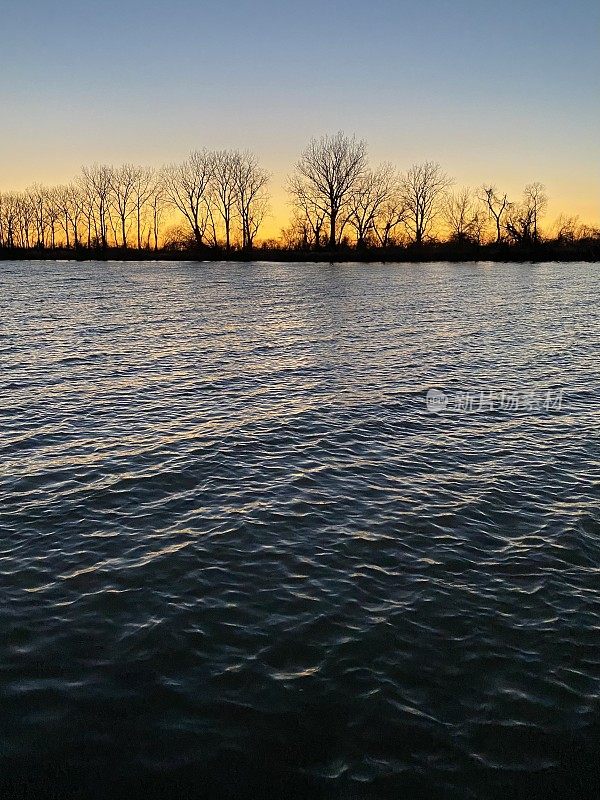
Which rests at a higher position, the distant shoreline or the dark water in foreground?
the distant shoreline

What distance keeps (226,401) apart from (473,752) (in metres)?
15.1

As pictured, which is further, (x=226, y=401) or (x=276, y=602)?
(x=226, y=401)

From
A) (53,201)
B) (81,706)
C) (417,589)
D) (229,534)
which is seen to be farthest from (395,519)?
(53,201)

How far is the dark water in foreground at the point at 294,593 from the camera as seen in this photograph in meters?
6.53

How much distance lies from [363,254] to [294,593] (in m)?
125

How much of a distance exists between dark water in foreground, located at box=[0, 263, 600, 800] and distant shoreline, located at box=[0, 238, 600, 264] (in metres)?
111

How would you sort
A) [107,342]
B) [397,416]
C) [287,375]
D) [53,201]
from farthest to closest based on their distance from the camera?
1. [53,201]
2. [107,342]
3. [287,375]
4. [397,416]

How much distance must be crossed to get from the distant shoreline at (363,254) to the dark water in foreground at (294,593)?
11064cm

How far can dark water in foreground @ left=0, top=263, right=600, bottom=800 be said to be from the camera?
6.53 meters

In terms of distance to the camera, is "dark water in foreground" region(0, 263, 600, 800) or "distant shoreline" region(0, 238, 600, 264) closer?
"dark water in foreground" region(0, 263, 600, 800)

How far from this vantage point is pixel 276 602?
924 centimetres

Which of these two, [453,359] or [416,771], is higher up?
[453,359]

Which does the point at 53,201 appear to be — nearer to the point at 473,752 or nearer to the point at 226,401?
the point at 226,401

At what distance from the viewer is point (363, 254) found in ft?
425
